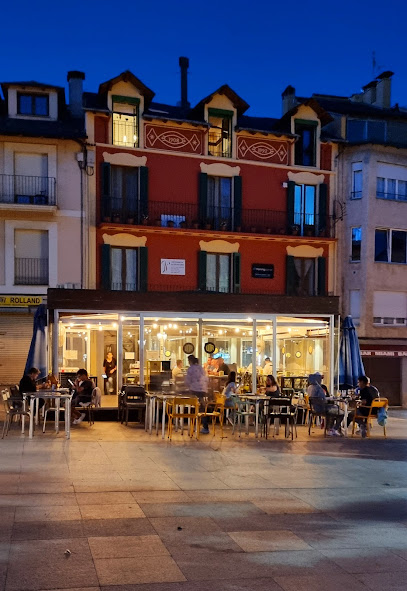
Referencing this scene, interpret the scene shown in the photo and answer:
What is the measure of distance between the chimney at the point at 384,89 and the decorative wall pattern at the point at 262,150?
7195 millimetres

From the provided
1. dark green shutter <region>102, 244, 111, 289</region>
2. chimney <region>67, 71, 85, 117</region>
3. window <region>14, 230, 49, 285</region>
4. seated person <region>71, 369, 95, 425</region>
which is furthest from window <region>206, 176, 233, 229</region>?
seated person <region>71, 369, 95, 425</region>

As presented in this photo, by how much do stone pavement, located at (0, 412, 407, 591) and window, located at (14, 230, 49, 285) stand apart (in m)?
11.8

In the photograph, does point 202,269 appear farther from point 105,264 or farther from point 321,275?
point 321,275

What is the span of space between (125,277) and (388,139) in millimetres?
12437

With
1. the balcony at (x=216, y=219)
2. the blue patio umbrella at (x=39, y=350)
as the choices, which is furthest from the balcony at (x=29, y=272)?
the blue patio umbrella at (x=39, y=350)

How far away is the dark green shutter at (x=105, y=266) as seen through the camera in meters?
24.2

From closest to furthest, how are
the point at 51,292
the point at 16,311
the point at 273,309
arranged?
the point at 51,292 < the point at 273,309 < the point at 16,311

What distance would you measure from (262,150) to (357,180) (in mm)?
4225

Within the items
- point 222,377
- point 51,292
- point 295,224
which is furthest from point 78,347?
point 295,224

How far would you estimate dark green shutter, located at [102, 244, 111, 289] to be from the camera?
2425cm

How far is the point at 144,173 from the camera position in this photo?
24.6 meters

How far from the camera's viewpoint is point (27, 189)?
Answer: 77.4 ft

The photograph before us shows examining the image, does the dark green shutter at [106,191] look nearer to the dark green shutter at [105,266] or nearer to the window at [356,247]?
the dark green shutter at [105,266]

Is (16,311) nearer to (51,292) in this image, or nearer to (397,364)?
(51,292)
